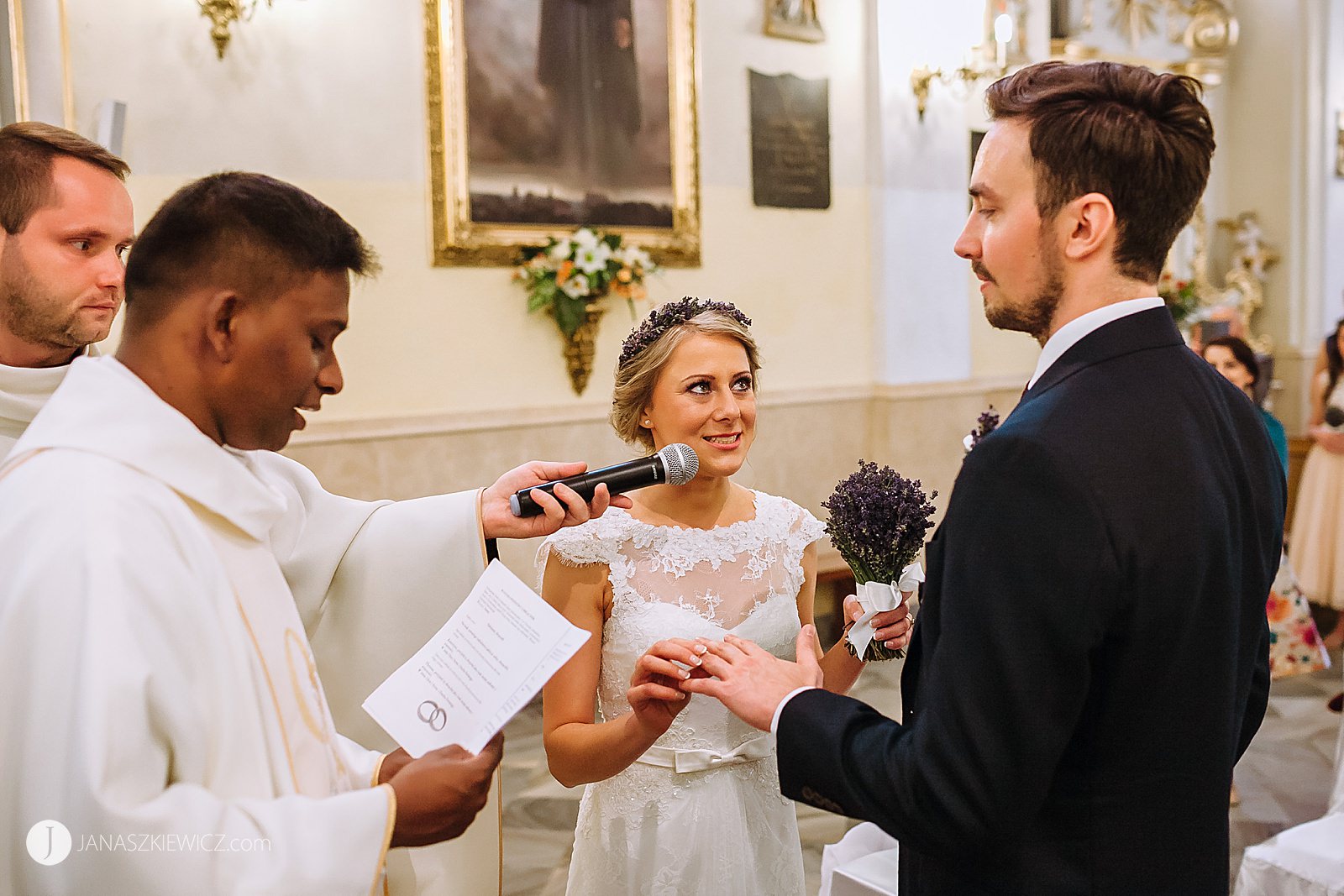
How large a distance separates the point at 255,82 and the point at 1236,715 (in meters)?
4.87

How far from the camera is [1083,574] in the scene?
1.35m

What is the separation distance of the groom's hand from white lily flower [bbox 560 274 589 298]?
416cm

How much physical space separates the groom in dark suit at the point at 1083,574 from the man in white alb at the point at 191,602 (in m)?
0.59

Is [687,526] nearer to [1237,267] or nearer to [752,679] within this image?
[752,679]

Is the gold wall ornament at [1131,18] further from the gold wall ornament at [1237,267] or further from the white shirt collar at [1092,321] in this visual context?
the white shirt collar at [1092,321]

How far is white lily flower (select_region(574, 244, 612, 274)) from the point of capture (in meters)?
5.79

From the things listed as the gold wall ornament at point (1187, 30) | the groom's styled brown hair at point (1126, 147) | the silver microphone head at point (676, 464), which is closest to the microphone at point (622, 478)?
the silver microphone head at point (676, 464)

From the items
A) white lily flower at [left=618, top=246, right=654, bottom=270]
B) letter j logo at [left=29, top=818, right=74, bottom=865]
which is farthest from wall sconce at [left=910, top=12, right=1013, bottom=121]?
letter j logo at [left=29, top=818, right=74, bottom=865]

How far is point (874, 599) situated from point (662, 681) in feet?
1.57

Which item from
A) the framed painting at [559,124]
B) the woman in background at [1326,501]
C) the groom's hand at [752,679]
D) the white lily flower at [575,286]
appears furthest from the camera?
the woman in background at [1326,501]

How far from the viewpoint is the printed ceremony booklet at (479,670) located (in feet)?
4.55

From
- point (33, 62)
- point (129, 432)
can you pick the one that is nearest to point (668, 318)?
point (129, 432)

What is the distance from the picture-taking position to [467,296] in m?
5.74

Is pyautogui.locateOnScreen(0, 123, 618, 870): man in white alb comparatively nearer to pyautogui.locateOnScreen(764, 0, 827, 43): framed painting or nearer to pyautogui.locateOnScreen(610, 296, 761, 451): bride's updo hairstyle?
pyautogui.locateOnScreen(610, 296, 761, 451): bride's updo hairstyle
